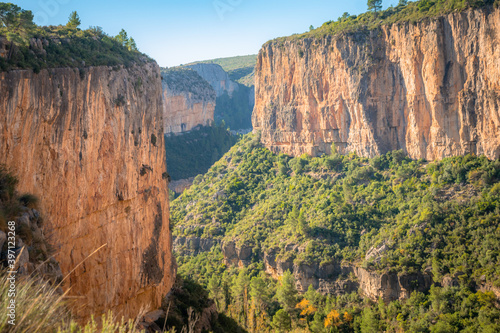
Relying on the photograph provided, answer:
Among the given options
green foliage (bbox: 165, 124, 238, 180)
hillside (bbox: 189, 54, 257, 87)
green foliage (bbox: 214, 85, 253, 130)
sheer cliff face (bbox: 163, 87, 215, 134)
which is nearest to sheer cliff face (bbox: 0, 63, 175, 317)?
green foliage (bbox: 165, 124, 238, 180)

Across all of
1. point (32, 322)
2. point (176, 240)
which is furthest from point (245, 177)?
point (32, 322)

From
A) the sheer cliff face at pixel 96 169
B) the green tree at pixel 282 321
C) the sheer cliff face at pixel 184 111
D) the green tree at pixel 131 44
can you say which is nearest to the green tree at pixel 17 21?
the sheer cliff face at pixel 96 169

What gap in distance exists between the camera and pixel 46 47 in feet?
55.5

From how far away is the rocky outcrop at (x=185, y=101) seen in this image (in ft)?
271

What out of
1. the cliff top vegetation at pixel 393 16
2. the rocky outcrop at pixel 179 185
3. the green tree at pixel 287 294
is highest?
the cliff top vegetation at pixel 393 16

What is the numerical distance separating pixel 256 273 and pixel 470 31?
2740 cm

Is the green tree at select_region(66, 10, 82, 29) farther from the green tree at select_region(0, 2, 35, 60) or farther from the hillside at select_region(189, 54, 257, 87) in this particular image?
the hillside at select_region(189, 54, 257, 87)

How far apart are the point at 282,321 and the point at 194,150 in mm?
54156

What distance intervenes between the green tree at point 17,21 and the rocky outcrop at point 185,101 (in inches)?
2451

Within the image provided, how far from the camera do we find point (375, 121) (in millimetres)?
44344

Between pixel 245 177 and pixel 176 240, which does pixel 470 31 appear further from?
pixel 176 240

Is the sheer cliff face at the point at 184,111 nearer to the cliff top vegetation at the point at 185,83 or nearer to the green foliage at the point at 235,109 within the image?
the cliff top vegetation at the point at 185,83

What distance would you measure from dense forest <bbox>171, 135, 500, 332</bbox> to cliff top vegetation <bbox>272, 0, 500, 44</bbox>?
12.2m

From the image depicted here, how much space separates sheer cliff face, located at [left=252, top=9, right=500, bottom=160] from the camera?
35.3m
